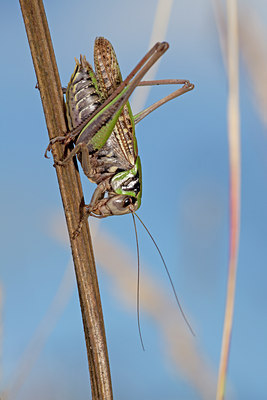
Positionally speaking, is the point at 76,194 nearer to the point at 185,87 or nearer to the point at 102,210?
the point at 102,210

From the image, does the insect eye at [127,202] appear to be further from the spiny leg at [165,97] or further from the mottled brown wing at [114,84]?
the spiny leg at [165,97]

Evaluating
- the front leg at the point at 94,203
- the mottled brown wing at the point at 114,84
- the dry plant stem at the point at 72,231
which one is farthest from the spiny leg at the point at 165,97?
the dry plant stem at the point at 72,231

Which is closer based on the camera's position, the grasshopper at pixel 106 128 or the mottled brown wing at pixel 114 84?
the grasshopper at pixel 106 128

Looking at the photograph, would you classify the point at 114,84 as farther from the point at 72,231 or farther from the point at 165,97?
the point at 72,231

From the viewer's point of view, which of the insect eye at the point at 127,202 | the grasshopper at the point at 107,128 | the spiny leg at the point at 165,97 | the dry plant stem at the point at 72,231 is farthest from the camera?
the spiny leg at the point at 165,97

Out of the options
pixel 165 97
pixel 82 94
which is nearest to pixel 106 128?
pixel 82 94

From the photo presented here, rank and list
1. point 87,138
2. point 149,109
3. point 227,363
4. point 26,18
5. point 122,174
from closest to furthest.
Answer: point 26,18 < point 227,363 < point 87,138 < point 122,174 < point 149,109

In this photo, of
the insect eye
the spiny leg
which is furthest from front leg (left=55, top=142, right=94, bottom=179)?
the spiny leg

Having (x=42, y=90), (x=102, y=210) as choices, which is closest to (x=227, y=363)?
(x=102, y=210)
